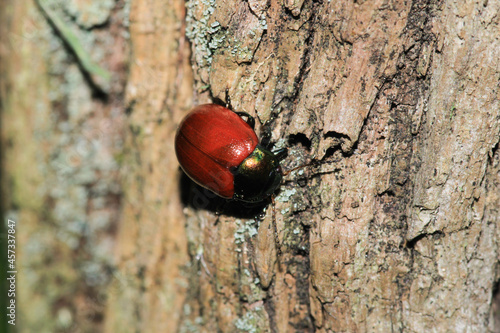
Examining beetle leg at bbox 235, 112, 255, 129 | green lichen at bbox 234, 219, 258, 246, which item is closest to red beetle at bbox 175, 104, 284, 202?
beetle leg at bbox 235, 112, 255, 129

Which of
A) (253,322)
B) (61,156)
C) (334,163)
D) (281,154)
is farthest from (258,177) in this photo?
(61,156)

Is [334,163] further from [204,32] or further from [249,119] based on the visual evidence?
[204,32]

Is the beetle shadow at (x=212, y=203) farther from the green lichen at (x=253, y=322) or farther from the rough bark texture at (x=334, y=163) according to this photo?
the green lichen at (x=253, y=322)

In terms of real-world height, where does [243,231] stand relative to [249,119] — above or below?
below

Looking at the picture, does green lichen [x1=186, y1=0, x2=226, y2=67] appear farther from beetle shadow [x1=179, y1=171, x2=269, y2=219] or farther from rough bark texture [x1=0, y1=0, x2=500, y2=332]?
beetle shadow [x1=179, y1=171, x2=269, y2=219]

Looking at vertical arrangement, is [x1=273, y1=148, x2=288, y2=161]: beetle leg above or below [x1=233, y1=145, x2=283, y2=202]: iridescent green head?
above

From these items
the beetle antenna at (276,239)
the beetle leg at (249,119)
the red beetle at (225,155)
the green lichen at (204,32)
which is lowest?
the beetle antenna at (276,239)

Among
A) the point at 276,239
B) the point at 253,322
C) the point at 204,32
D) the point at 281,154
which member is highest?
the point at 204,32

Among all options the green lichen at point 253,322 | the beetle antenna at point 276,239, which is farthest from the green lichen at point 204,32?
the green lichen at point 253,322
